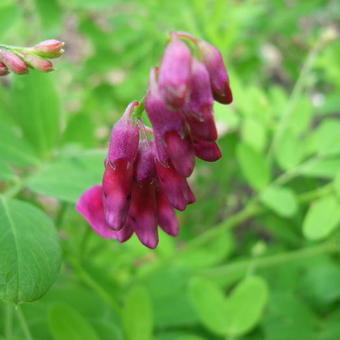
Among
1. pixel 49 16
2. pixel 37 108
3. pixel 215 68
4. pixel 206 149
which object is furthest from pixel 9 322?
pixel 49 16

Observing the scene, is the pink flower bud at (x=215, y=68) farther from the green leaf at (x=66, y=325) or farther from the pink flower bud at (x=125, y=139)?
the green leaf at (x=66, y=325)

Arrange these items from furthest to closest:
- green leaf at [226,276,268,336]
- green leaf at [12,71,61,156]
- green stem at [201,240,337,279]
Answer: green stem at [201,240,337,279] < green leaf at [12,71,61,156] < green leaf at [226,276,268,336]

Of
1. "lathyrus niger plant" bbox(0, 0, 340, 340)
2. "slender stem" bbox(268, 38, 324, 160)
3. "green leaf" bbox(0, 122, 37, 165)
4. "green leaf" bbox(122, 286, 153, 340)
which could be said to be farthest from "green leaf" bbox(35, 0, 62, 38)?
"green leaf" bbox(122, 286, 153, 340)

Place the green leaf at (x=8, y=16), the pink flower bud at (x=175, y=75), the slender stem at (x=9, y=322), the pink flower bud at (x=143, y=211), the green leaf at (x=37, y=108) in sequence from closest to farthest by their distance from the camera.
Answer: the pink flower bud at (x=175, y=75), the pink flower bud at (x=143, y=211), the slender stem at (x=9, y=322), the green leaf at (x=37, y=108), the green leaf at (x=8, y=16)

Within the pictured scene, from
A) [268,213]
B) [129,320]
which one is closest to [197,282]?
[129,320]

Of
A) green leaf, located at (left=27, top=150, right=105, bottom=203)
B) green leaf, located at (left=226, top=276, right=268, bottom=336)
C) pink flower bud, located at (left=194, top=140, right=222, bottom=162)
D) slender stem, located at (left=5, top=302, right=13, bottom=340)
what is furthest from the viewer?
green leaf, located at (left=226, top=276, right=268, bottom=336)

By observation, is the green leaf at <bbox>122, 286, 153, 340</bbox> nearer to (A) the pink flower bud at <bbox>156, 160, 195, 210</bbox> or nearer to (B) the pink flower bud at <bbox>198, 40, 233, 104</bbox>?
(A) the pink flower bud at <bbox>156, 160, 195, 210</bbox>

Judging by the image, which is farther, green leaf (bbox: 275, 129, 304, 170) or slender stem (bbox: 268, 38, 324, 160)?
slender stem (bbox: 268, 38, 324, 160)

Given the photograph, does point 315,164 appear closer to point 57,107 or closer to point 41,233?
point 57,107

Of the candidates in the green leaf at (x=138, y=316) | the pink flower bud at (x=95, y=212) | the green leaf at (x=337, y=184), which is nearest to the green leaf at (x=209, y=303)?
the green leaf at (x=138, y=316)
